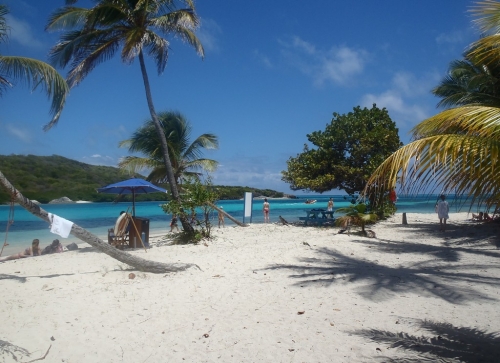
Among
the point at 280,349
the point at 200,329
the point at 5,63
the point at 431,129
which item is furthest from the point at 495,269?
the point at 5,63

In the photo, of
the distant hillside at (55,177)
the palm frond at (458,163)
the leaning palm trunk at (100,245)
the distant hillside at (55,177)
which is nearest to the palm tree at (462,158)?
the palm frond at (458,163)

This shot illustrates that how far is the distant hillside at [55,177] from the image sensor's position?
118ft

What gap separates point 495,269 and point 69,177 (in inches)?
1852

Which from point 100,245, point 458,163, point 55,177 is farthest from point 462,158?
point 55,177

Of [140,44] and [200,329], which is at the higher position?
[140,44]

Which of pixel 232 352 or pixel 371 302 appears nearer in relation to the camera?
pixel 232 352

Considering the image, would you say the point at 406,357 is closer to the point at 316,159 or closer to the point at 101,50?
the point at 101,50

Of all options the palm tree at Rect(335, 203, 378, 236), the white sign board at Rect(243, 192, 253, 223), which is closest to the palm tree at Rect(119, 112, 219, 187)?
the white sign board at Rect(243, 192, 253, 223)

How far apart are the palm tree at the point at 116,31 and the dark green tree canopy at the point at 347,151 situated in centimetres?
744

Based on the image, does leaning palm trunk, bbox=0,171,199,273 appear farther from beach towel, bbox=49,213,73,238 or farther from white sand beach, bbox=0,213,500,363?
white sand beach, bbox=0,213,500,363

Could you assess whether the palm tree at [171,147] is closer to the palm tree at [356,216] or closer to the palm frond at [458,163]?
the palm tree at [356,216]

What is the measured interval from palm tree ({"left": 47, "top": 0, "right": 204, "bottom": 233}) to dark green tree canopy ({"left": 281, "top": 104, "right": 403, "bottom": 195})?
293 inches

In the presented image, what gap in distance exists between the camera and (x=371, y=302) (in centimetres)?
557

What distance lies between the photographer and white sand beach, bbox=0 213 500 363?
4070 millimetres
